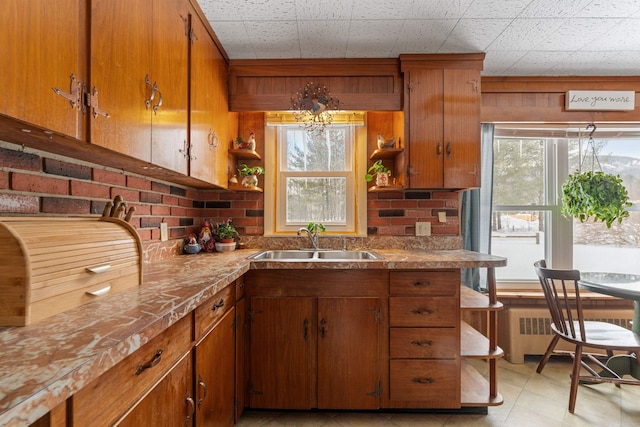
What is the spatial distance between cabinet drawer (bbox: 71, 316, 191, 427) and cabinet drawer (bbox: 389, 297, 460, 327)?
1.18 meters

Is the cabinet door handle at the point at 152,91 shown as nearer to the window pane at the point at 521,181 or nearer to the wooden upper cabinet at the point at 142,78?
the wooden upper cabinet at the point at 142,78

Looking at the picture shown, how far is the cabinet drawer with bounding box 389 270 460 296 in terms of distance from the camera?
1.83 meters

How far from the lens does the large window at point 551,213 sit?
2.88 metres

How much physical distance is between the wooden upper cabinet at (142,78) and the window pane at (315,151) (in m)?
1.12

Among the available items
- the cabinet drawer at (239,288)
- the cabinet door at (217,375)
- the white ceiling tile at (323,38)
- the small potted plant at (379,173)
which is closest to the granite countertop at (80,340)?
the cabinet door at (217,375)

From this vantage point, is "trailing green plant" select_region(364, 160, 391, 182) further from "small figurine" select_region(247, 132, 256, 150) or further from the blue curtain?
"small figurine" select_region(247, 132, 256, 150)

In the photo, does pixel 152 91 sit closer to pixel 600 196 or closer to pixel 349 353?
pixel 349 353

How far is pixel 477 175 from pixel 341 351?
152 cm

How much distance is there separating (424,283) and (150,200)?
1.65 metres

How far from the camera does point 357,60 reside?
230 cm

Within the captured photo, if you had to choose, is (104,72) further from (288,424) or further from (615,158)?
(615,158)

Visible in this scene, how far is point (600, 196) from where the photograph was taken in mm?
2350

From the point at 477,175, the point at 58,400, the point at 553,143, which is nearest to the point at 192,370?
the point at 58,400

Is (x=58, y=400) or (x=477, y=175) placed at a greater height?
(x=477, y=175)
